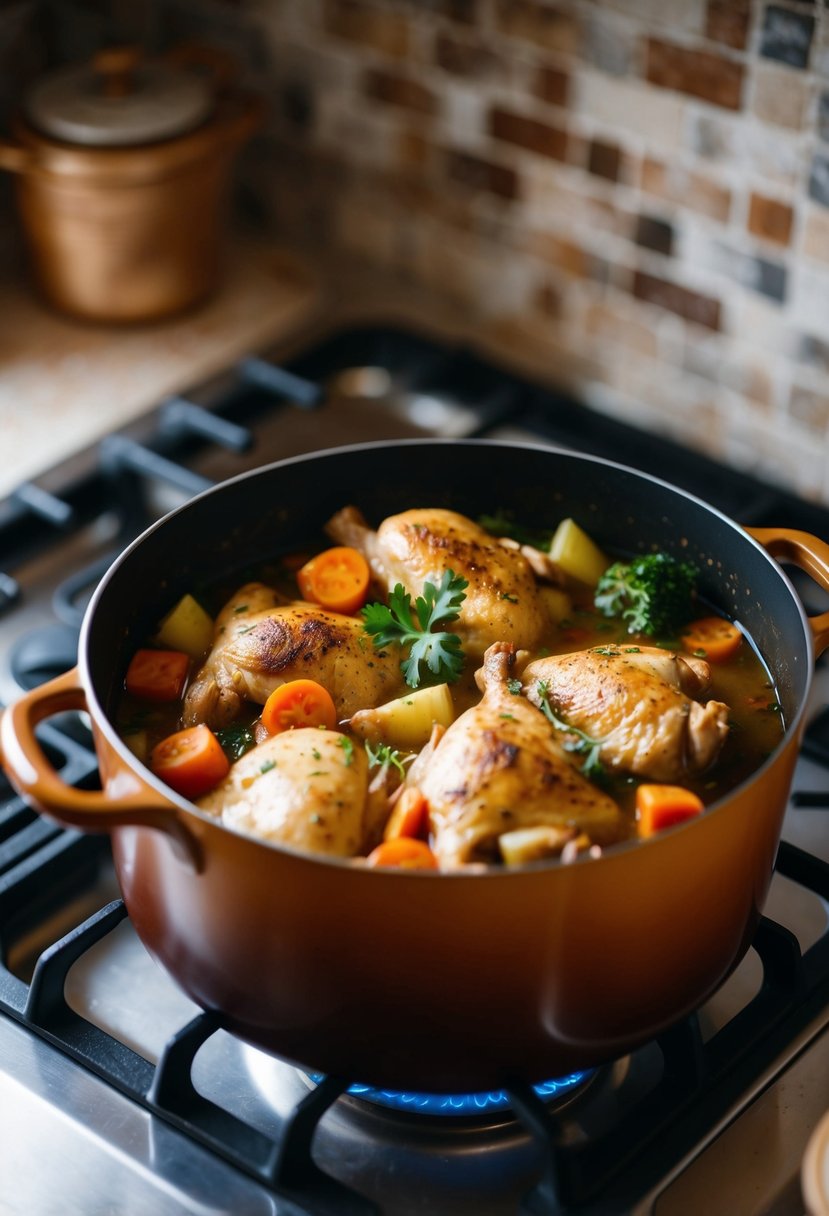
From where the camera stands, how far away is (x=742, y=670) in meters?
1.46

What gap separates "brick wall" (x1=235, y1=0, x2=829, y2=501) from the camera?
1.81 meters

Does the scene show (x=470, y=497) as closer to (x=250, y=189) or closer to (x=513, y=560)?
(x=513, y=560)

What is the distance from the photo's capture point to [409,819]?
1.18 meters

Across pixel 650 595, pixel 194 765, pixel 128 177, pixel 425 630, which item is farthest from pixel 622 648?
pixel 128 177

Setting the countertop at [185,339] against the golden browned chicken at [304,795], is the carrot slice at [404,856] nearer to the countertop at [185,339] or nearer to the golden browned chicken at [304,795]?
the golden browned chicken at [304,795]

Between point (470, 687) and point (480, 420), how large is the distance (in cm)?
69

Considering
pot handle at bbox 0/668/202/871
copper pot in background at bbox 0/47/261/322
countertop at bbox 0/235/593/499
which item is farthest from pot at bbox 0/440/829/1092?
copper pot in background at bbox 0/47/261/322

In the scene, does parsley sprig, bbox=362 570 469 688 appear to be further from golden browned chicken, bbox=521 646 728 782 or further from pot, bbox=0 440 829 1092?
pot, bbox=0 440 829 1092

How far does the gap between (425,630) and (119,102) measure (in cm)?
108

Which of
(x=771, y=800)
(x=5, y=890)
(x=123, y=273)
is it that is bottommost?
(x=5, y=890)

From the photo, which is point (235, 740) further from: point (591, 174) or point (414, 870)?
point (591, 174)

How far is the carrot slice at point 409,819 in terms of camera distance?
1184 mm

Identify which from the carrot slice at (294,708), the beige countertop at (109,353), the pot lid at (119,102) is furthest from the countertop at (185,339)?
the carrot slice at (294,708)

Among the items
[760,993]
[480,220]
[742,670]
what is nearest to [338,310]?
[480,220]
